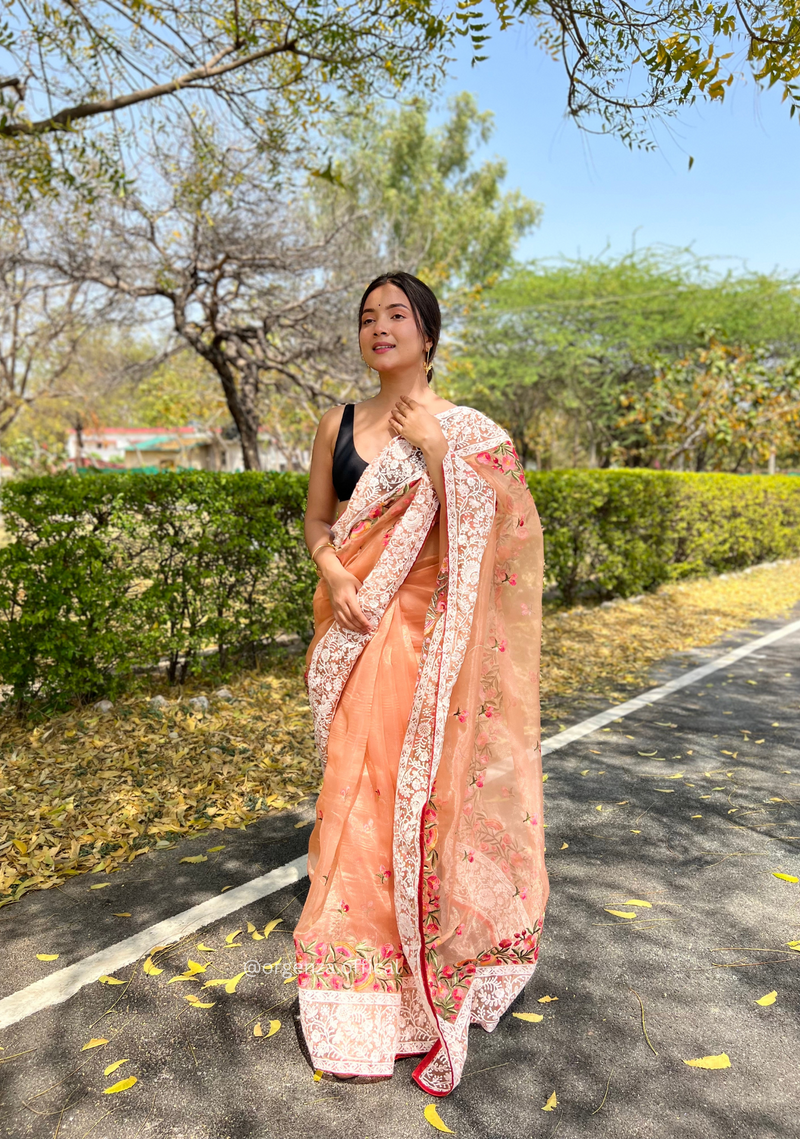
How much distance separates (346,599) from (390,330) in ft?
2.84

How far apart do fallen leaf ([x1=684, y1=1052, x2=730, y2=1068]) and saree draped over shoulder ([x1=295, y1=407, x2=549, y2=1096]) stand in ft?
1.68

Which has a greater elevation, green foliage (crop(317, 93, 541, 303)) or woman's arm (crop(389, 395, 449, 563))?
green foliage (crop(317, 93, 541, 303))

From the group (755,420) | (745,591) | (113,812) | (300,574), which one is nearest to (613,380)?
(755,420)

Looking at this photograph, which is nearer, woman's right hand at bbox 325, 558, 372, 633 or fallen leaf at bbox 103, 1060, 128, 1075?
fallen leaf at bbox 103, 1060, 128, 1075

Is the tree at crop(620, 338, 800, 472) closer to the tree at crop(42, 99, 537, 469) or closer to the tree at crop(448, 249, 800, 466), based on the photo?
the tree at crop(448, 249, 800, 466)

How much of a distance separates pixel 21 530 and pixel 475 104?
32398 mm

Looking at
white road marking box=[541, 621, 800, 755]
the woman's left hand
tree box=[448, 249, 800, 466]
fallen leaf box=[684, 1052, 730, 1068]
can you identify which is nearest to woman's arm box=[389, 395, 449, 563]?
the woman's left hand

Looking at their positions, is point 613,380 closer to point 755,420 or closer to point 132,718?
point 755,420

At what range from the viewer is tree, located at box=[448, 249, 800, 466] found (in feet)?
83.3

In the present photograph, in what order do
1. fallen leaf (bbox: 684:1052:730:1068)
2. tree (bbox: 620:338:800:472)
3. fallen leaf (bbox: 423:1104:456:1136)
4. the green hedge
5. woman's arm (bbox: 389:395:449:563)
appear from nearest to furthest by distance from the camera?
fallen leaf (bbox: 423:1104:456:1136), fallen leaf (bbox: 684:1052:730:1068), woman's arm (bbox: 389:395:449:563), the green hedge, tree (bbox: 620:338:800:472)

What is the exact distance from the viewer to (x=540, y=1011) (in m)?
2.47

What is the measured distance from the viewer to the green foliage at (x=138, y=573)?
16.1 ft

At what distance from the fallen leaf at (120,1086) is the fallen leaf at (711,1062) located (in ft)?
5.16

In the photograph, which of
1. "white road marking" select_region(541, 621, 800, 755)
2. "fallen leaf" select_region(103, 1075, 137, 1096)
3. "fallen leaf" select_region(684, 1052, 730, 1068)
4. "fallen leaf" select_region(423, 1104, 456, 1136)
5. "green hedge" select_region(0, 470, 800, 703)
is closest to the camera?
"fallen leaf" select_region(423, 1104, 456, 1136)
